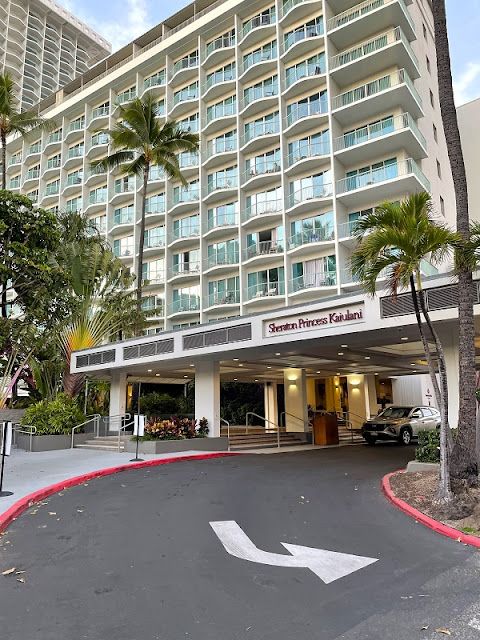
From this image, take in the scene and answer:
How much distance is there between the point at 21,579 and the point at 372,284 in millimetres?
7339

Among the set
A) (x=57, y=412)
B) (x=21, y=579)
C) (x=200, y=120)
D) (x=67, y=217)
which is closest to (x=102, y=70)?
(x=200, y=120)

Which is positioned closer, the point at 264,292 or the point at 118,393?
the point at 118,393

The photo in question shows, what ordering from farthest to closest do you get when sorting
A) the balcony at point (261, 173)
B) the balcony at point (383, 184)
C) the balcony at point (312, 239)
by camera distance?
1. the balcony at point (261, 173)
2. the balcony at point (312, 239)
3. the balcony at point (383, 184)

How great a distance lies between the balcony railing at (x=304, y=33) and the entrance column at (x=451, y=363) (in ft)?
93.8

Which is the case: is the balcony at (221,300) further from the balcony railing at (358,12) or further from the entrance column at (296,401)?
the balcony railing at (358,12)

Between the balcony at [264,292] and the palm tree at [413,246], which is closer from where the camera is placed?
the palm tree at [413,246]

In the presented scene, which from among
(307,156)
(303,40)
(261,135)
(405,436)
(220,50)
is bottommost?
(405,436)

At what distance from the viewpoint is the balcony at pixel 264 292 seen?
3382 cm

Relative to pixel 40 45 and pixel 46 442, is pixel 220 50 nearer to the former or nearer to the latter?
pixel 46 442

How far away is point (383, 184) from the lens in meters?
29.1

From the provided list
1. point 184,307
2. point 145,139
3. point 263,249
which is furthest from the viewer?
point 184,307

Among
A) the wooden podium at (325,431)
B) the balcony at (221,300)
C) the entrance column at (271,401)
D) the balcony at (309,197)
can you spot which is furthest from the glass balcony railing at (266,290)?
the wooden podium at (325,431)

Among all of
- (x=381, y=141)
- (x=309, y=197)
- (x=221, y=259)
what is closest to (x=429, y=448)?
(x=381, y=141)

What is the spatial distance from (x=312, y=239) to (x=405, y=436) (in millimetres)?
15499
